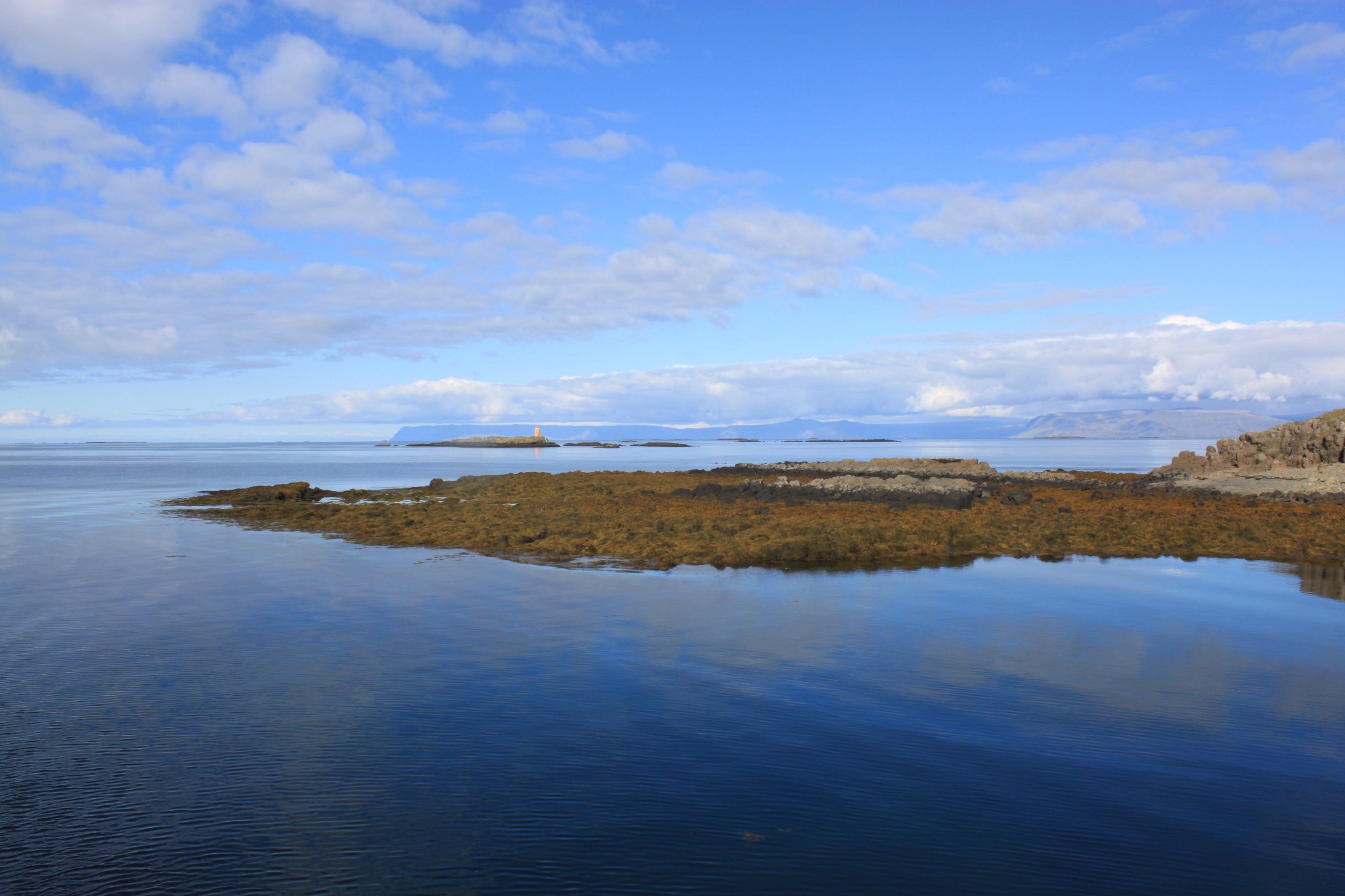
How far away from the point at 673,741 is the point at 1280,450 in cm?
4545

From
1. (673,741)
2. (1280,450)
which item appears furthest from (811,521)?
(1280,450)

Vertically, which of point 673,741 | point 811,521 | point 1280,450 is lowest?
point 673,741

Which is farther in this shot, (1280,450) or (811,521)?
(1280,450)

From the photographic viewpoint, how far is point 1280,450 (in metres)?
40.7

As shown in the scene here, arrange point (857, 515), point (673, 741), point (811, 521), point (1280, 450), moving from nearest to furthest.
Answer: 1. point (673, 741)
2. point (811, 521)
3. point (857, 515)
4. point (1280, 450)

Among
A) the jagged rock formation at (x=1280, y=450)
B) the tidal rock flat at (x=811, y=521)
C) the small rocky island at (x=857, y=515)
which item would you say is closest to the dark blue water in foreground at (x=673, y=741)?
the tidal rock flat at (x=811, y=521)

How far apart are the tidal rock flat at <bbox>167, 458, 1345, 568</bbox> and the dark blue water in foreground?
4168 millimetres

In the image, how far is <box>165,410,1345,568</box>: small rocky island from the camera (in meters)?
18.5

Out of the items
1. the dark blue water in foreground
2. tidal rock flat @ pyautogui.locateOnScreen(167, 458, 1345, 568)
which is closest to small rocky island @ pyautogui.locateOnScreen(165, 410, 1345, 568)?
tidal rock flat @ pyautogui.locateOnScreen(167, 458, 1345, 568)

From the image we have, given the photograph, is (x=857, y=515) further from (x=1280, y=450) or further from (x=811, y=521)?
(x=1280, y=450)

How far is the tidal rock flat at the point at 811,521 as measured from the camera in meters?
18.3

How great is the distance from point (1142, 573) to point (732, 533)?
8768mm

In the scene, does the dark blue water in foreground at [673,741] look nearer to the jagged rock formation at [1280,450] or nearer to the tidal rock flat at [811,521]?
the tidal rock flat at [811,521]

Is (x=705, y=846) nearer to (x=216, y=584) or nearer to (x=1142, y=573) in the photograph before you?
(x=216, y=584)
